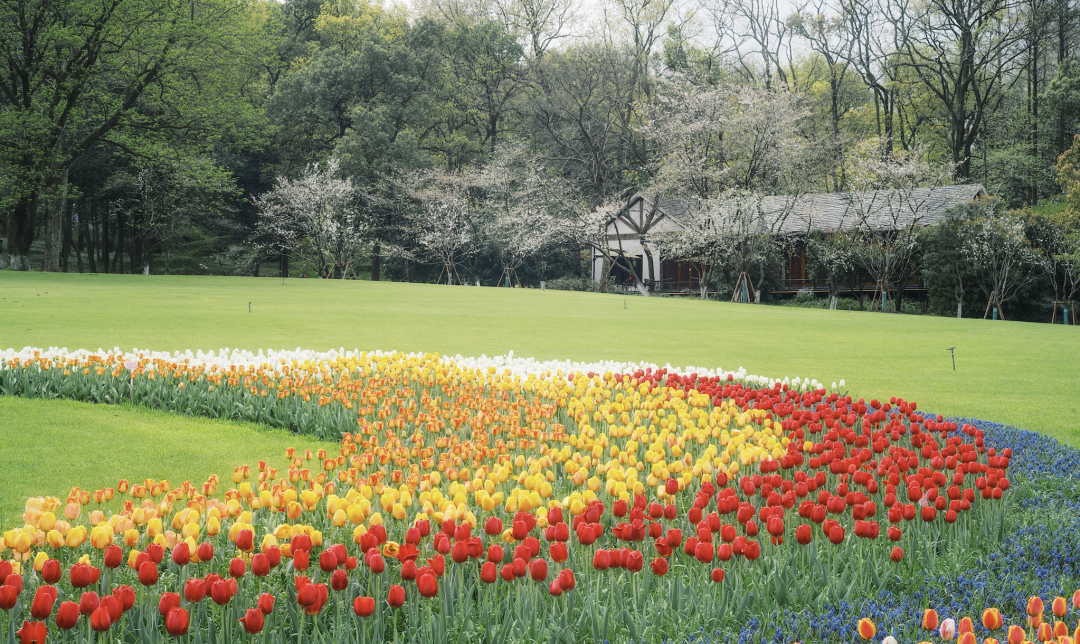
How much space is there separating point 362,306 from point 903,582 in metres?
20.2

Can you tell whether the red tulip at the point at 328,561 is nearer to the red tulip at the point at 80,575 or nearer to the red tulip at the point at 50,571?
the red tulip at the point at 80,575

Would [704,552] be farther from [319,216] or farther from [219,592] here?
[319,216]

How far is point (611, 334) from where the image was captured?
55.4 feet

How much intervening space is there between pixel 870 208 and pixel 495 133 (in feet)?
77.2

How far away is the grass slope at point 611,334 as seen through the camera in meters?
10.4

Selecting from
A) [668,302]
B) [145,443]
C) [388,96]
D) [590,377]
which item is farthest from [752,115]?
[145,443]

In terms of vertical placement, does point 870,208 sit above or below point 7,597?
above

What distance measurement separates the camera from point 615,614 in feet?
10.1

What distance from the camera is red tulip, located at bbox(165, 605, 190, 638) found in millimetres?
A: 2388

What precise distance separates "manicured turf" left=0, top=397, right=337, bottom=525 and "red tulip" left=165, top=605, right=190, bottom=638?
9.53ft

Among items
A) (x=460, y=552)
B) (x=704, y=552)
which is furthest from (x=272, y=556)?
(x=704, y=552)

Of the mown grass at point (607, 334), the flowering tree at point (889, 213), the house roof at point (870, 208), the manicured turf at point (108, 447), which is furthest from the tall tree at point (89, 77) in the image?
the flowering tree at point (889, 213)

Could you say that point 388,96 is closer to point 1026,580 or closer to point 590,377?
point 590,377

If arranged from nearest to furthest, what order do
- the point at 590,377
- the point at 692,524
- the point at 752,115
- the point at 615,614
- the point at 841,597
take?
the point at 615,614 < the point at 841,597 < the point at 692,524 < the point at 590,377 < the point at 752,115
